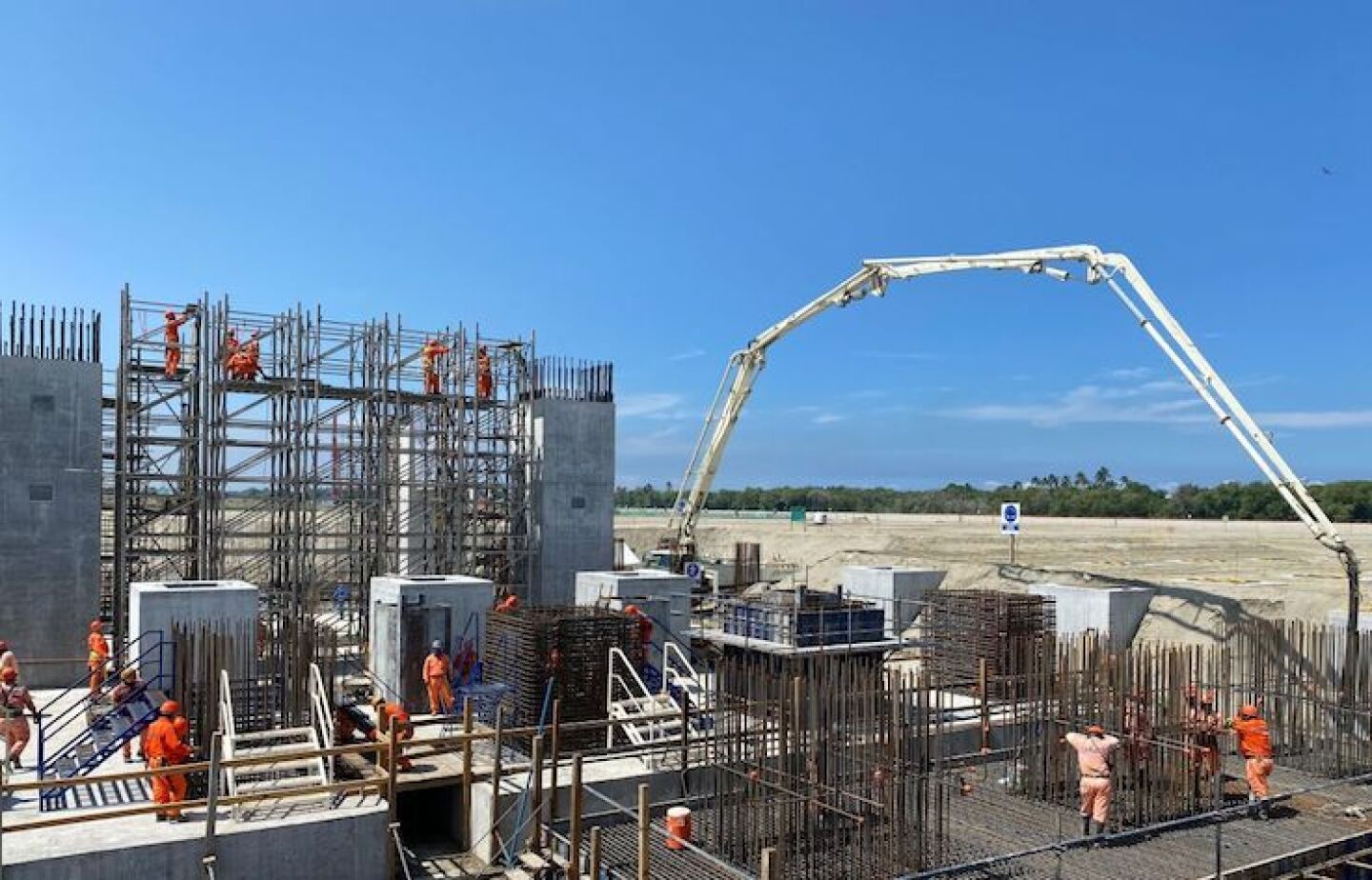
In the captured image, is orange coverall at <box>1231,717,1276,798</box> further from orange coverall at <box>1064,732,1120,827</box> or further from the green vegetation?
the green vegetation

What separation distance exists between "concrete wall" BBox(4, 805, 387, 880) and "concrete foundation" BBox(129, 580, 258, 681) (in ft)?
13.0

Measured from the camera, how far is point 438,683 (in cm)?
1574

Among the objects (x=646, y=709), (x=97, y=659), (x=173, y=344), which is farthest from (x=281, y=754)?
(x=173, y=344)

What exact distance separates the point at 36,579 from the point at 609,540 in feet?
41.3

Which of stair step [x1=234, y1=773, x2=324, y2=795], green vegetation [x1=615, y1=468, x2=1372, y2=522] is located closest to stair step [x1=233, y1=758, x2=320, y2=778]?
stair step [x1=234, y1=773, x2=324, y2=795]

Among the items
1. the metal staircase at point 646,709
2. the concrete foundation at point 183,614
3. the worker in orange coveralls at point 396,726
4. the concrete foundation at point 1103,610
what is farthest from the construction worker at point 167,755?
the concrete foundation at point 1103,610

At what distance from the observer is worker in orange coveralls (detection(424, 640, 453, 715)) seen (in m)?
15.7

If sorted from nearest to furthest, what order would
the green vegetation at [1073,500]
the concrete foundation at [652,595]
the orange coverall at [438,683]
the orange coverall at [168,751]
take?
the orange coverall at [168,751]
the orange coverall at [438,683]
the concrete foundation at [652,595]
the green vegetation at [1073,500]

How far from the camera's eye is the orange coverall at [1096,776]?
12070 millimetres

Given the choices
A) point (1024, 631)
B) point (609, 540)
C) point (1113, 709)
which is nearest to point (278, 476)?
point (609, 540)

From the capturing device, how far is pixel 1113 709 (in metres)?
14.2

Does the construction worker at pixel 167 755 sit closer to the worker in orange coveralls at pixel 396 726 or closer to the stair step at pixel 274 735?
the stair step at pixel 274 735

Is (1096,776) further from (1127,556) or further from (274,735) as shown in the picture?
(1127,556)

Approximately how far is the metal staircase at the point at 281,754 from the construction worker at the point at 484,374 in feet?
41.6
